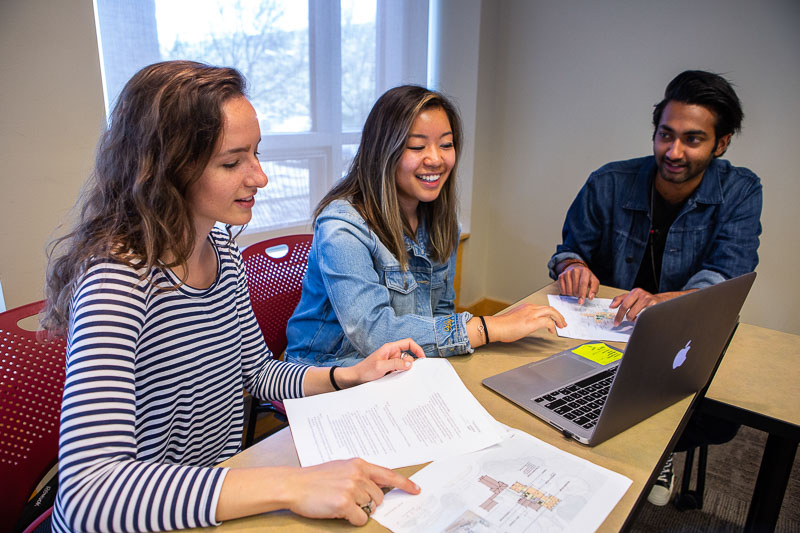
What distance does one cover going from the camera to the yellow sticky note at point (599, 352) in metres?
1.15

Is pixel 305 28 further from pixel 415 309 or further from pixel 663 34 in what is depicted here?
pixel 663 34

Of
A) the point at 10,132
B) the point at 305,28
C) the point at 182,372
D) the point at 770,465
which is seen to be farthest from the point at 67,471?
the point at 305,28

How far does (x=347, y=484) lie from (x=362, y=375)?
1.12 ft

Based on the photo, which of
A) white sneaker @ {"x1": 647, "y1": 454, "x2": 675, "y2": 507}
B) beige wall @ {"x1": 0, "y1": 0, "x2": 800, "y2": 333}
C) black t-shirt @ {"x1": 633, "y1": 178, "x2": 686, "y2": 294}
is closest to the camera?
beige wall @ {"x1": 0, "y1": 0, "x2": 800, "y2": 333}

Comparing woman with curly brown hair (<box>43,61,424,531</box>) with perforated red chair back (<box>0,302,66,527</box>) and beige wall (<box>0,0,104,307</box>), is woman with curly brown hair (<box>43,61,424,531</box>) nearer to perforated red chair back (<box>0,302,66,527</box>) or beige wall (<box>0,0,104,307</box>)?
perforated red chair back (<box>0,302,66,527</box>)

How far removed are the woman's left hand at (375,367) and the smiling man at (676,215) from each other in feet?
2.26

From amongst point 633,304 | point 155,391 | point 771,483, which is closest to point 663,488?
point 771,483

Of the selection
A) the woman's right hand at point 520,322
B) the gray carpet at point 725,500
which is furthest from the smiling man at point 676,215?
the woman's right hand at point 520,322

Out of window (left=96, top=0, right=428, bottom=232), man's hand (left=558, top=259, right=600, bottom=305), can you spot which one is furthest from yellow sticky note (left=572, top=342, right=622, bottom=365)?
window (left=96, top=0, right=428, bottom=232)

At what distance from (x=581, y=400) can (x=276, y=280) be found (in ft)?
3.00

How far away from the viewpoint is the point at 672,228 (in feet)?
5.81

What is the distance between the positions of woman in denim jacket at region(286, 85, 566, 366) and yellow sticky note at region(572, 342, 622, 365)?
0.08 metres

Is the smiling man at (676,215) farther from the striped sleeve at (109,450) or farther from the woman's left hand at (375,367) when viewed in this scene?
the striped sleeve at (109,450)

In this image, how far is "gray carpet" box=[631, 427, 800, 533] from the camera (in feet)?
5.63
